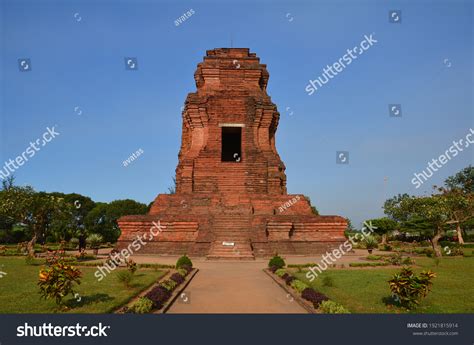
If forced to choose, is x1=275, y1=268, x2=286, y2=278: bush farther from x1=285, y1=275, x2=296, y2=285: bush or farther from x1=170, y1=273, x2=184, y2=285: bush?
x1=170, y1=273, x2=184, y2=285: bush

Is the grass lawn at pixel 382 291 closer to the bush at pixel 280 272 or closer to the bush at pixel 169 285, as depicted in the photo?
the bush at pixel 280 272

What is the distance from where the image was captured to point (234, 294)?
33.0 ft

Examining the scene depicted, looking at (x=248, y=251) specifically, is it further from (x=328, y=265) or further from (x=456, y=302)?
(x=456, y=302)

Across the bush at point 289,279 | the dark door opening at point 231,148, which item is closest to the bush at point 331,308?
the bush at point 289,279

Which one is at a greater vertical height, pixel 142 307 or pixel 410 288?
pixel 410 288

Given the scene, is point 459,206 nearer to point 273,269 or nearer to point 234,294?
point 273,269

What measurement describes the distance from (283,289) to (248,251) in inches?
303

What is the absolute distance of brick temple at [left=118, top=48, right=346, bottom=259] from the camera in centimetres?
1998

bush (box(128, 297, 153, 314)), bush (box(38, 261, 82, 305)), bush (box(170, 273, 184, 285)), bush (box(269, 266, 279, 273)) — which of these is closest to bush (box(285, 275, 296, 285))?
bush (box(269, 266, 279, 273))

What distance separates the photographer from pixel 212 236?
19.4m

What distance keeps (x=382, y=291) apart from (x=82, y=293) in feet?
27.0

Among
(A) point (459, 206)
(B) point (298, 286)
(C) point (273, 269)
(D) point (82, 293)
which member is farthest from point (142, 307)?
(A) point (459, 206)

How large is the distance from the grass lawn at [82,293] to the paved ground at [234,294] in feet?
4.81

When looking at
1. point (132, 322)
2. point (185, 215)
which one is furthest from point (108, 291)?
point (185, 215)
